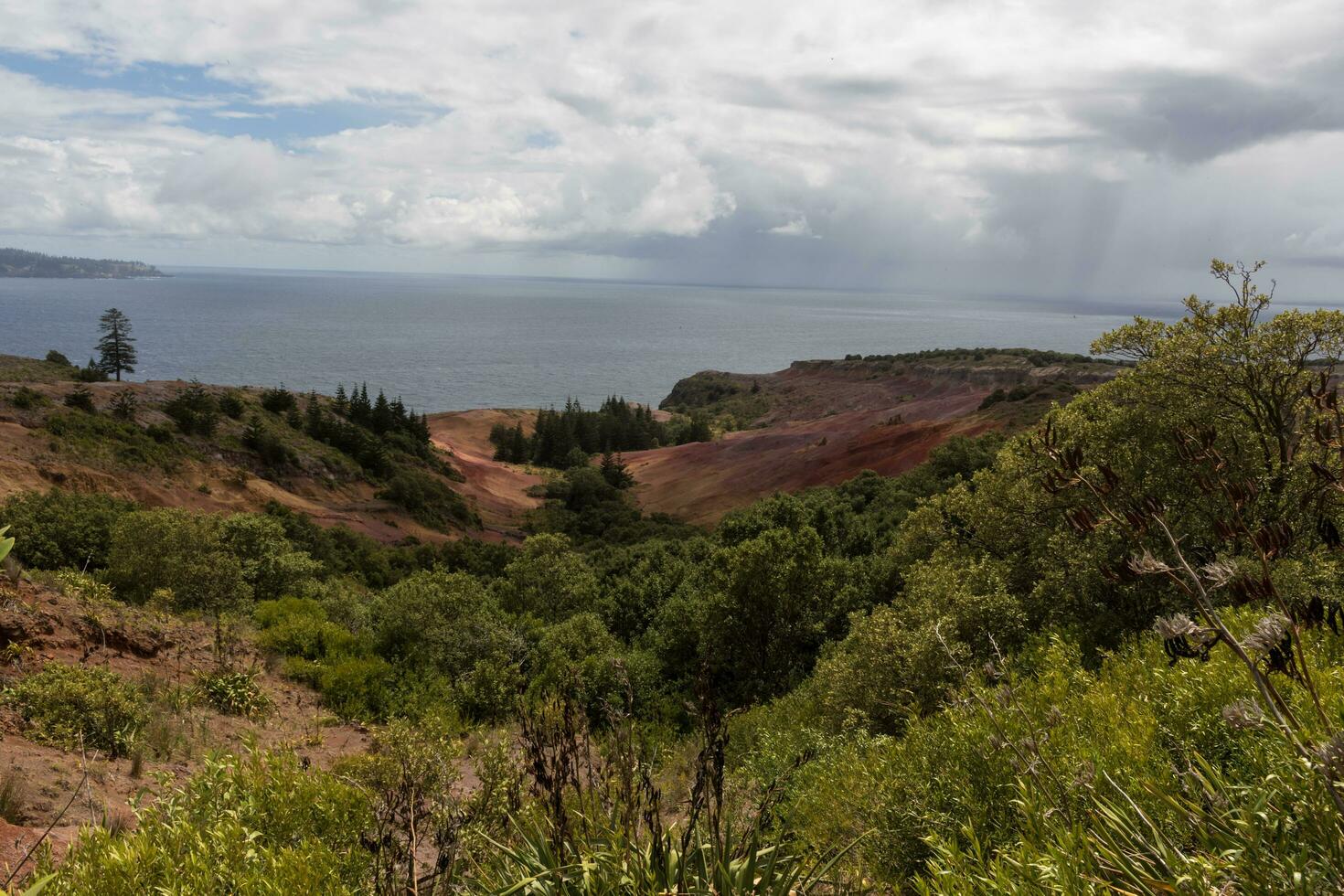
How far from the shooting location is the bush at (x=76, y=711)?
9297 mm

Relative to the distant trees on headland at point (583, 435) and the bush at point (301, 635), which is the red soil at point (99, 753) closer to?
the bush at point (301, 635)

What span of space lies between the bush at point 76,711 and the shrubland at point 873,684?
8 cm

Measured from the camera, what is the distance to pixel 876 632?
12.6 m

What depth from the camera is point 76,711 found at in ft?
31.3

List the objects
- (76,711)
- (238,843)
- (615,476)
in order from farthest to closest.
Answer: (615,476), (76,711), (238,843)

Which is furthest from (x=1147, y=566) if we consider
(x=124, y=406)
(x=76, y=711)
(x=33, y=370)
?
(x=33, y=370)

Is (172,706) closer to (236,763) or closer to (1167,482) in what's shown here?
(236,763)

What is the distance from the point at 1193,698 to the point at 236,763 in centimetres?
763

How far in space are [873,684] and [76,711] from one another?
10.7m

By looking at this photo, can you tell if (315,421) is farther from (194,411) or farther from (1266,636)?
(1266,636)

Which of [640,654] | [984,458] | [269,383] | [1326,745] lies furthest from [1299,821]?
[269,383]

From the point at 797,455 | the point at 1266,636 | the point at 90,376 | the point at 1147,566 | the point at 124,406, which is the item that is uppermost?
the point at 1147,566

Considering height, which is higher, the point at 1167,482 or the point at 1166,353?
the point at 1166,353

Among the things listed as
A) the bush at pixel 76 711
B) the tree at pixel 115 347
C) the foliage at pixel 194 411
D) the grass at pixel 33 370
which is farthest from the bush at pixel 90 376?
the bush at pixel 76 711
